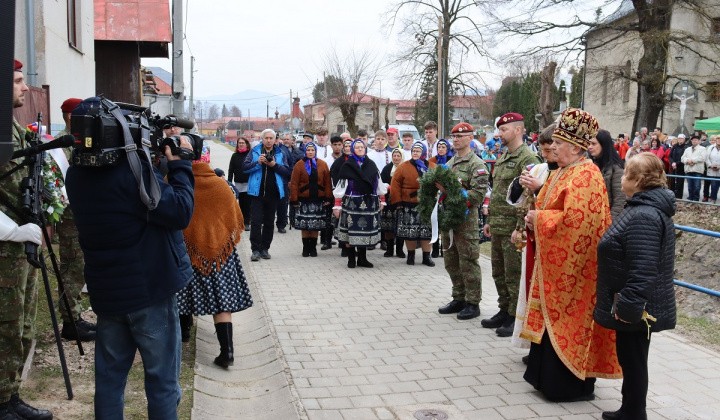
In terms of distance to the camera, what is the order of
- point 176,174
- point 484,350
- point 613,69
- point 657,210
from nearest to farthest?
point 176,174
point 657,210
point 484,350
point 613,69

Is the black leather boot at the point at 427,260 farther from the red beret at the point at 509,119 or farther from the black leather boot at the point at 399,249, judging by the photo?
the red beret at the point at 509,119

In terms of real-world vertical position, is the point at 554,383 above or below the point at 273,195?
below

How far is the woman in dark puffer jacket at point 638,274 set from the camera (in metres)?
3.87

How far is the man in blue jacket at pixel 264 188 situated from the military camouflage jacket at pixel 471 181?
4.03 metres

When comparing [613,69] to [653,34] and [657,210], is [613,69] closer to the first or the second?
[653,34]

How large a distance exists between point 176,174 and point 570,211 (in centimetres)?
278

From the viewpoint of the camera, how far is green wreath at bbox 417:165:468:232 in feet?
22.3

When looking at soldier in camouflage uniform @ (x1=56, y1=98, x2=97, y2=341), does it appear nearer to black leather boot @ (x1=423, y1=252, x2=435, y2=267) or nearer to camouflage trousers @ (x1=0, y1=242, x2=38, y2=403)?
camouflage trousers @ (x1=0, y1=242, x2=38, y2=403)

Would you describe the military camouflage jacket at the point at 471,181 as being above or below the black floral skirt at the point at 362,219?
above

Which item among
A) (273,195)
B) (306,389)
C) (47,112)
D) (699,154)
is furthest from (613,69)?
(306,389)

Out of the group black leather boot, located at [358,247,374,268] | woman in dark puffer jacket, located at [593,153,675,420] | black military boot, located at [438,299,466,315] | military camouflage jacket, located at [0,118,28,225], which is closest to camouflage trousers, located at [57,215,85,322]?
military camouflage jacket, located at [0,118,28,225]

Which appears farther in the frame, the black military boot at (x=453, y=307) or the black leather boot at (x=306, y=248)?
the black leather boot at (x=306, y=248)

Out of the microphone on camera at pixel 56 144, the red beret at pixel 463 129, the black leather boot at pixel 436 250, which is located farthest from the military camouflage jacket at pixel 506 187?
the black leather boot at pixel 436 250

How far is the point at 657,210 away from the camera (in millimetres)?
3947
